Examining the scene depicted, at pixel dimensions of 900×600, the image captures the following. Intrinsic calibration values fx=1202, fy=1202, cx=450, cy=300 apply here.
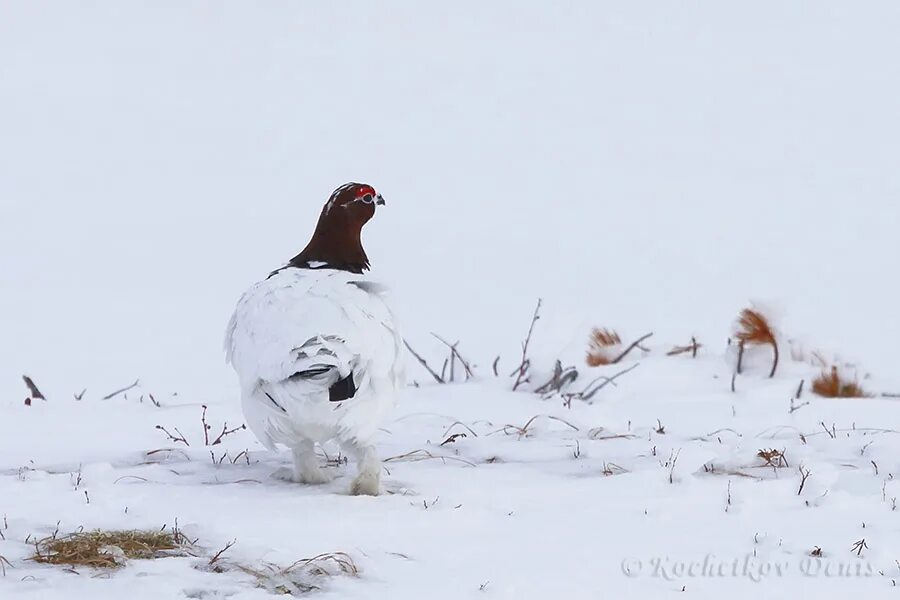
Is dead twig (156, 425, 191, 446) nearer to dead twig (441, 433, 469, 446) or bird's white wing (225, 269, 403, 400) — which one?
bird's white wing (225, 269, 403, 400)

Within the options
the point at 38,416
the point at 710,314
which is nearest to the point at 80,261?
the point at 710,314

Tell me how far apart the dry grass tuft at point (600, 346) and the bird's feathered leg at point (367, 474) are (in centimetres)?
322

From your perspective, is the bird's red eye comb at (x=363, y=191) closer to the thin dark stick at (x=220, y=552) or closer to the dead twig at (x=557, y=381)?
the dead twig at (x=557, y=381)

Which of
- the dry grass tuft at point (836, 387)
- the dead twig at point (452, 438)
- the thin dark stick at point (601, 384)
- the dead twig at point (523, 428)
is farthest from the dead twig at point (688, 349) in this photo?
the dead twig at point (452, 438)

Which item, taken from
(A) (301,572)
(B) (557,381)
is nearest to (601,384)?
(B) (557,381)

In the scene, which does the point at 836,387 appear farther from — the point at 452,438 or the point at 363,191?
the point at 363,191

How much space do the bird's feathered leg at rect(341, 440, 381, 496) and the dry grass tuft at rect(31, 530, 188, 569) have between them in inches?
38.2

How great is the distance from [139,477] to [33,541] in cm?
106

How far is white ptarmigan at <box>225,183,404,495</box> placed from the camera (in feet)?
13.9

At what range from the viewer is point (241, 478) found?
15.4ft

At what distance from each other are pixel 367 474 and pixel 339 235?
1.40 meters

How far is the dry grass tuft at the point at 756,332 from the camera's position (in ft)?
22.7

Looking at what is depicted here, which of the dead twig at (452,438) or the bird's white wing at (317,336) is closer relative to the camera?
the bird's white wing at (317,336)

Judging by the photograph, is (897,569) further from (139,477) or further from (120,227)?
(120,227)
